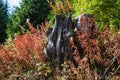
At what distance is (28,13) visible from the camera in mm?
23891

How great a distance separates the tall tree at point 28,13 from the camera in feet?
77.2

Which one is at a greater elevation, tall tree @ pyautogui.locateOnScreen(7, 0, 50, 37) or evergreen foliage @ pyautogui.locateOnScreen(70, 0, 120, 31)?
evergreen foliage @ pyautogui.locateOnScreen(70, 0, 120, 31)

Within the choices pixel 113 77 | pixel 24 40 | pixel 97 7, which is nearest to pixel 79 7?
pixel 97 7

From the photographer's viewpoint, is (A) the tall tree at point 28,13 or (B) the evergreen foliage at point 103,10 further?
(A) the tall tree at point 28,13

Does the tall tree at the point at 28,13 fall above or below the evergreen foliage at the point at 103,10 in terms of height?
below

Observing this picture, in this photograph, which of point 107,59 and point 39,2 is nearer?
point 107,59

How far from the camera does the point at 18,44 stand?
9023mm

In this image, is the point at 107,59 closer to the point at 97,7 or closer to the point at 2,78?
the point at 2,78

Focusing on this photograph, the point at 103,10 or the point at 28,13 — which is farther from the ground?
the point at 103,10

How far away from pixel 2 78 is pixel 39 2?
1619 cm

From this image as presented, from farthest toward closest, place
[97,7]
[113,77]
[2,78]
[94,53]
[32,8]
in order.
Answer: [32,8], [97,7], [2,78], [94,53], [113,77]

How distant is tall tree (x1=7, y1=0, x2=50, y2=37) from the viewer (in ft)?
77.2

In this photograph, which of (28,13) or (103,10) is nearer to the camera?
(103,10)

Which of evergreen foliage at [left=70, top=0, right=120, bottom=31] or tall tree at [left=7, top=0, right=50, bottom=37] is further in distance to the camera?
tall tree at [left=7, top=0, right=50, bottom=37]
